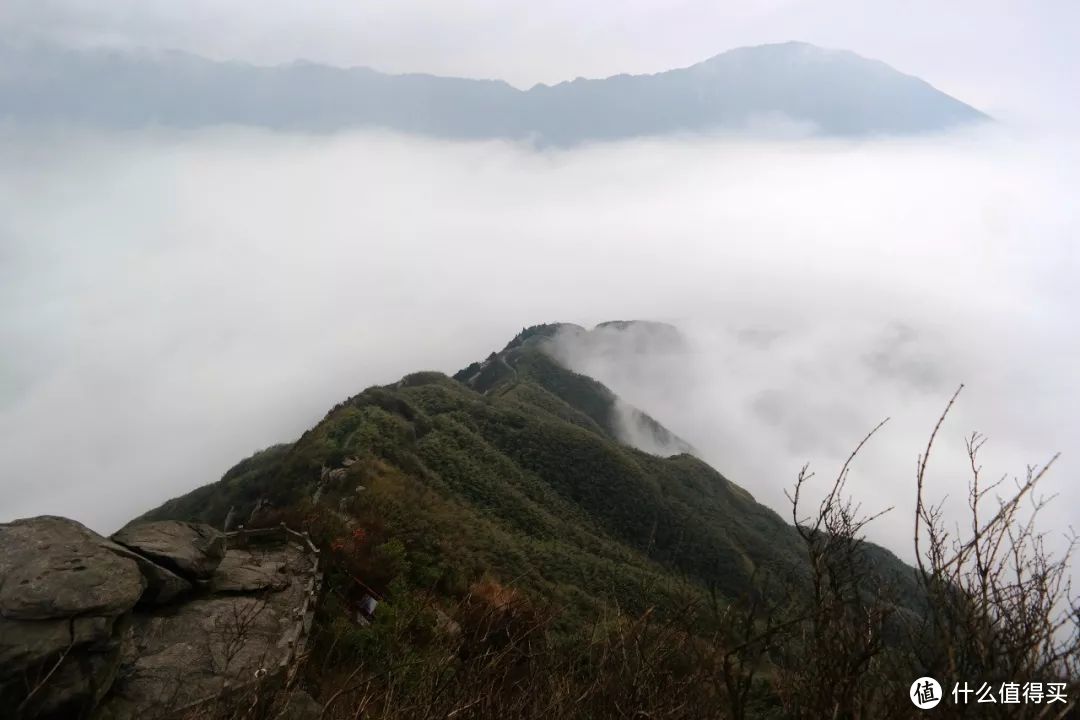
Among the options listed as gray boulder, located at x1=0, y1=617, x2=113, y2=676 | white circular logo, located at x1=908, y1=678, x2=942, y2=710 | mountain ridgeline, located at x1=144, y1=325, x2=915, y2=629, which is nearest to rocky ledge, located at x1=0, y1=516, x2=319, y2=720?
gray boulder, located at x1=0, y1=617, x2=113, y2=676

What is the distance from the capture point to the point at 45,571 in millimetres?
8125

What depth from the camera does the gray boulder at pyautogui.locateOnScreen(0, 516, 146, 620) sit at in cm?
768

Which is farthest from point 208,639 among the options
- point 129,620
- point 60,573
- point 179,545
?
point 60,573

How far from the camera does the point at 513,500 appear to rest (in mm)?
40531

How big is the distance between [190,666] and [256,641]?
133 cm

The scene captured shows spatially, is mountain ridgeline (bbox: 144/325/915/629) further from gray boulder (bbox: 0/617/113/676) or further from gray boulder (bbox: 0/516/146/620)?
gray boulder (bbox: 0/617/113/676)

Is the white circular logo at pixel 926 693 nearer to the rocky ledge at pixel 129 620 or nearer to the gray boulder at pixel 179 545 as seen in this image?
the rocky ledge at pixel 129 620

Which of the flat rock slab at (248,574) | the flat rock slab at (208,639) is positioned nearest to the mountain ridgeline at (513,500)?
the flat rock slab at (248,574)

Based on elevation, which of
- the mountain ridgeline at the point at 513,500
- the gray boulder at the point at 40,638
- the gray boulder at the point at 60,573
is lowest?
the mountain ridgeline at the point at 513,500

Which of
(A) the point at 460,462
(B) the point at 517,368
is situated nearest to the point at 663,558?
(A) the point at 460,462

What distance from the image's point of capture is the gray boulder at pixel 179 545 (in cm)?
1085

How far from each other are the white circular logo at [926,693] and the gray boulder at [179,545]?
38.7ft

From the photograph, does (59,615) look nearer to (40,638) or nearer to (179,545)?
(40,638)

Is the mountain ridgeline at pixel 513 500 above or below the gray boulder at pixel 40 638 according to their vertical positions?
below
